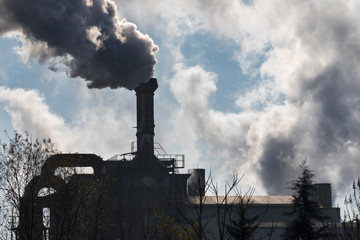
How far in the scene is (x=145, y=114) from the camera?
52.0m

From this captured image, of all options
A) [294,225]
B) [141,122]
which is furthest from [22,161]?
[141,122]

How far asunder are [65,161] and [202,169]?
4248 centimetres

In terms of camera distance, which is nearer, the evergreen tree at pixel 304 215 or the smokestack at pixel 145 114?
the evergreen tree at pixel 304 215

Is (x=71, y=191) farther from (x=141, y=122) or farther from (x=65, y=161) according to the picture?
(x=141, y=122)

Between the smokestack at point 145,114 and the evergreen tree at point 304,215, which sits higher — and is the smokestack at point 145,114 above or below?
above

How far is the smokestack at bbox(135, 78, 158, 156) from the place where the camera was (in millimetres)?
51969

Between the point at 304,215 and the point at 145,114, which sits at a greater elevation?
the point at 145,114

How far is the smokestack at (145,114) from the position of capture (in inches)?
2046

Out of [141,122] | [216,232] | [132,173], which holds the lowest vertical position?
[216,232]

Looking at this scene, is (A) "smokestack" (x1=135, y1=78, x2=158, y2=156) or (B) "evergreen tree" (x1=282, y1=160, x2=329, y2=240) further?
(A) "smokestack" (x1=135, y1=78, x2=158, y2=156)

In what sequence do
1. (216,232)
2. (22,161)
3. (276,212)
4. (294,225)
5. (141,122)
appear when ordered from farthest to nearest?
(276,212) < (216,232) < (141,122) < (294,225) < (22,161)

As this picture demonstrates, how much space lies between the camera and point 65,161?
25.4 meters

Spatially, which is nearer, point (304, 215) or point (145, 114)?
point (304, 215)

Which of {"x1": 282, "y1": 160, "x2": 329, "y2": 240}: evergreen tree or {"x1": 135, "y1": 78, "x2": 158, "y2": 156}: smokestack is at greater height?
{"x1": 135, "y1": 78, "x2": 158, "y2": 156}: smokestack
